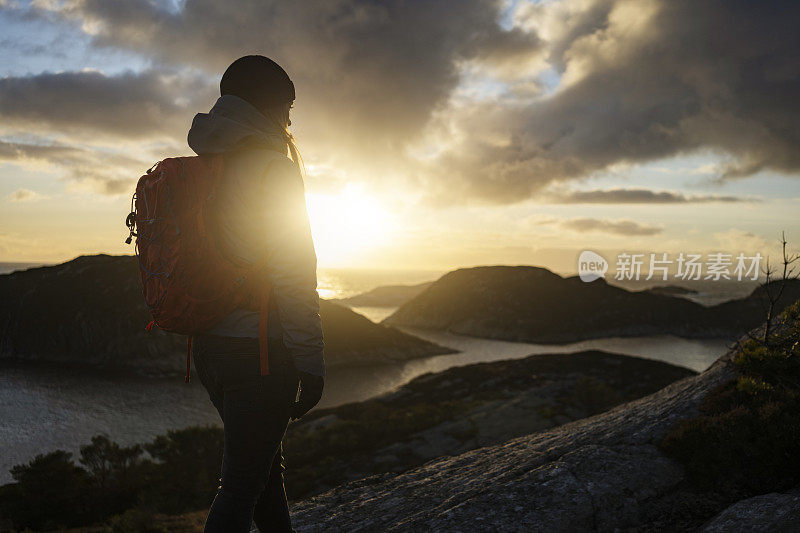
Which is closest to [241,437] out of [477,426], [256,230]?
[256,230]

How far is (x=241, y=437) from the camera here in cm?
214

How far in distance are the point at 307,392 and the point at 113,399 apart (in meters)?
49.2

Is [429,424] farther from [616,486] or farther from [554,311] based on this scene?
[554,311]

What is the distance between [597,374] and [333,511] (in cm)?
2225

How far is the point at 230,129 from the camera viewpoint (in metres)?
2.16

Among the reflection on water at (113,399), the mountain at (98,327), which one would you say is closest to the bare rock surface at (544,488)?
the reflection on water at (113,399)

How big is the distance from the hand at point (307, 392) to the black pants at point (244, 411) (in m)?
0.05

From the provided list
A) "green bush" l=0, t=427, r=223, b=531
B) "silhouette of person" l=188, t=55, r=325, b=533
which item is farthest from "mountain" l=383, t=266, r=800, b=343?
"silhouette of person" l=188, t=55, r=325, b=533

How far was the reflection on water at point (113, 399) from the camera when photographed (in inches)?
1166

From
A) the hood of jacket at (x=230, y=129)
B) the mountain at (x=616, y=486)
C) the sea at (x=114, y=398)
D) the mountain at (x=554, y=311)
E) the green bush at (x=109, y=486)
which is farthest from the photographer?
the mountain at (x=554, y=311)

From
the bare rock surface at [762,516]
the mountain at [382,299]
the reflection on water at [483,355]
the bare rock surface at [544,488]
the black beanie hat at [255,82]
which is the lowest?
the reflection on water at [483,355]

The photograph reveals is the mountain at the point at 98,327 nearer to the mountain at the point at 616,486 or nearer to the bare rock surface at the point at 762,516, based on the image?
the mountain at the point at 616,486

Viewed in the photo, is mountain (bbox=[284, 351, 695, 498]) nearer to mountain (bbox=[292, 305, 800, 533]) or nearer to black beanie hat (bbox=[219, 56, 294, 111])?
mountain (bbox=[292, 305, 800, 533])

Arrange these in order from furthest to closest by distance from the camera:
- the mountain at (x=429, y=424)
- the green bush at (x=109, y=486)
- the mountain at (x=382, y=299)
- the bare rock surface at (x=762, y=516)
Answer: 1. the mountain at (x=382, y=299)
2. the green bush at (x=109, y=486)
3. the mountain at (x=429, y=424)
4. the bare rock surface at (x=762, y=516)
